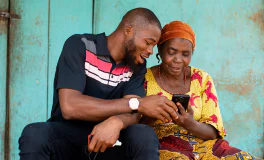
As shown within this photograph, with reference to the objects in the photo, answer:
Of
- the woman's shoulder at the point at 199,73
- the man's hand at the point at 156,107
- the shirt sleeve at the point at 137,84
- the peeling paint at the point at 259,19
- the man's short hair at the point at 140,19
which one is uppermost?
the peeling paint at the point at 259,19

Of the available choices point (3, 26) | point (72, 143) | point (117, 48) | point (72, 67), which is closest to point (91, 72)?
point (72, 67)

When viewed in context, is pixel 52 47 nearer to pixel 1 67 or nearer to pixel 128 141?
pixel 1 67

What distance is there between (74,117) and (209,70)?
7.34ft

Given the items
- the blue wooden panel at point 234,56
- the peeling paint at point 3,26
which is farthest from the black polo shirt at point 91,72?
the blue wooden panel at point 234,56

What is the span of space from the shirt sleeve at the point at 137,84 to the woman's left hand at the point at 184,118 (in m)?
0.33

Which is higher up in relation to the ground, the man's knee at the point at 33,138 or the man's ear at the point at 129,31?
the man's ear at the point at 129,31

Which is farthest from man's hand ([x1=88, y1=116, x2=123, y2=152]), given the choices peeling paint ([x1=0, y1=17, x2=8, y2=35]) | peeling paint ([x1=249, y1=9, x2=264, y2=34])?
peeling paint ([x1=249, y1=9, x2=264, y2=34])

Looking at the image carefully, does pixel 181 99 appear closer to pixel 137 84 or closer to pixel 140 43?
pixel 137 84

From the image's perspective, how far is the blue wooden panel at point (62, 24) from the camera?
15.1ft

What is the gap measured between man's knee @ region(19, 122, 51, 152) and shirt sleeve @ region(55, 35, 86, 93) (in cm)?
37

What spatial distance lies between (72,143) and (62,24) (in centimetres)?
173

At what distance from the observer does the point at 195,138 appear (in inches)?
147

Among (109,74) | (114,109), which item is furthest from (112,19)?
(114,109)

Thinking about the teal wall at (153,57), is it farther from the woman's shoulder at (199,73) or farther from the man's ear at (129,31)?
the man's ear at (129,31)
